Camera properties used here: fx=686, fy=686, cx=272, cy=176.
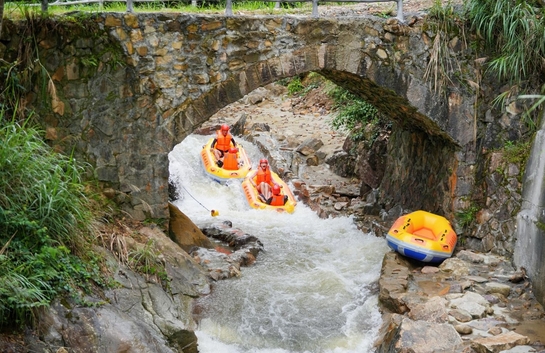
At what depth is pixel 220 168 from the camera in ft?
48.3

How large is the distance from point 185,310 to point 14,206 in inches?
96.9

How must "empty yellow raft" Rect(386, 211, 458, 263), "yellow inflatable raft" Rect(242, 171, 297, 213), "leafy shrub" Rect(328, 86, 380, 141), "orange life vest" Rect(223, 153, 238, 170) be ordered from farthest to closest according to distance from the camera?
"orange life vest" Rect(223, 153, 238, 170) → "leafy shrub" Rect(328, 86, 380, 141) → "yellow inflatable raft" Rect(242, 171, 297, 213) → "empty yellow raft" Rect(386, 211, 458, 263)

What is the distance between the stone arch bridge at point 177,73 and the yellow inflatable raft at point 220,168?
5465 mm

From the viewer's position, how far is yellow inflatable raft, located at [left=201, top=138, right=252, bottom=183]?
47.7 feet

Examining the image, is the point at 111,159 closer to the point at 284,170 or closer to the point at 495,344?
the point at 495,344

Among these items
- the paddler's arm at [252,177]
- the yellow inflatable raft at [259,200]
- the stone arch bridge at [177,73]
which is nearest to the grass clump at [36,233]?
the stone arch bridge at [177,73]

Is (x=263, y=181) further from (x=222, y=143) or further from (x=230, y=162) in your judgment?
(x=222, y=143)

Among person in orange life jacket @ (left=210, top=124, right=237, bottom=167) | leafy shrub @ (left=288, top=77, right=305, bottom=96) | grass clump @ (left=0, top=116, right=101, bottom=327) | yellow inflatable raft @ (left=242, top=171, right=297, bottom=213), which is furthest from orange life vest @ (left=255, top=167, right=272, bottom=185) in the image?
leafy shrub @ (left=288, top=77, right=305, bottom=96)

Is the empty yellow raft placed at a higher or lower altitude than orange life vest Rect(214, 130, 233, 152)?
higher

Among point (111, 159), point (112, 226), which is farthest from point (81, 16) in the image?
point (112, 226)

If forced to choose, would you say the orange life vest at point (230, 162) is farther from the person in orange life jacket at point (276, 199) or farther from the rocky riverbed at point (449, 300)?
the person in orange life jacket at point (276, 199)

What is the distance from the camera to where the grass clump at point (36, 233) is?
19.1 feet

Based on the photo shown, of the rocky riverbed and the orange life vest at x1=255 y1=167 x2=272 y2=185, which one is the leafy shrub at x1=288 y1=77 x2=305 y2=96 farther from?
the orange life vest at x1=255 y1=167 x2=272 y2=185

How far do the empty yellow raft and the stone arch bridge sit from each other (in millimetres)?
933
